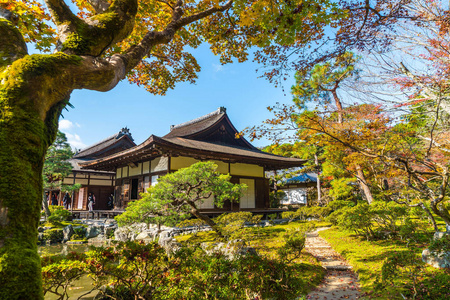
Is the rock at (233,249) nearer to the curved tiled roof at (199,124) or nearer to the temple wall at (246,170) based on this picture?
the temple wall at (246,170)

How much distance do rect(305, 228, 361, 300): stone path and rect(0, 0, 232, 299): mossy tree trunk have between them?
149 inches

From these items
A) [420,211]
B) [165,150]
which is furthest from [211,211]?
[420,211]

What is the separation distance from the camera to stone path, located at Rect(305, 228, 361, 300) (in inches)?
152

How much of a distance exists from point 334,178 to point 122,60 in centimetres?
1858

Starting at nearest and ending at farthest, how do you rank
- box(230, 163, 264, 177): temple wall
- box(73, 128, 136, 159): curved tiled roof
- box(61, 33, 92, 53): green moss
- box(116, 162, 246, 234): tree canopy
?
box(61, 33, 92, 53): green moss → box(116, 162, 246, 234): tree canopy → box(230, 163, 264, 177): temple wall → box(73, 128, 136, 159): curved tiled roof

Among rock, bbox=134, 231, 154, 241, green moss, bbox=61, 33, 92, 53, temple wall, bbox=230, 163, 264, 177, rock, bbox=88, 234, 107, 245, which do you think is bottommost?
rock, bbox=88, 234, 107, 245

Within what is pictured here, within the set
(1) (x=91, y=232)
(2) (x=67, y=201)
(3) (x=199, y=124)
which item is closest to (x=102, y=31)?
(1) (x=91, y=232)

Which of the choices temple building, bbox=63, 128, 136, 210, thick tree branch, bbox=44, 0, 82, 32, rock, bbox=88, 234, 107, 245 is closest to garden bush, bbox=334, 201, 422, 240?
thick tree branch, bbox=44, 0, 82, 32

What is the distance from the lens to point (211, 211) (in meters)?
11.7

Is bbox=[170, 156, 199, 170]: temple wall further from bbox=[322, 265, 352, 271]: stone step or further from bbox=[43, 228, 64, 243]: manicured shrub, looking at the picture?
bbox=[322, 265, 352, 271]: stone step

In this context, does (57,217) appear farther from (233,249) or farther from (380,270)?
(380,270)

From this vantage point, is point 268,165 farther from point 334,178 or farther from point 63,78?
point 63,78

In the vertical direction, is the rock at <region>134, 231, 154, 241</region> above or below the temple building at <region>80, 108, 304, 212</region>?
below

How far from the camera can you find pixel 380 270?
4.51 m
